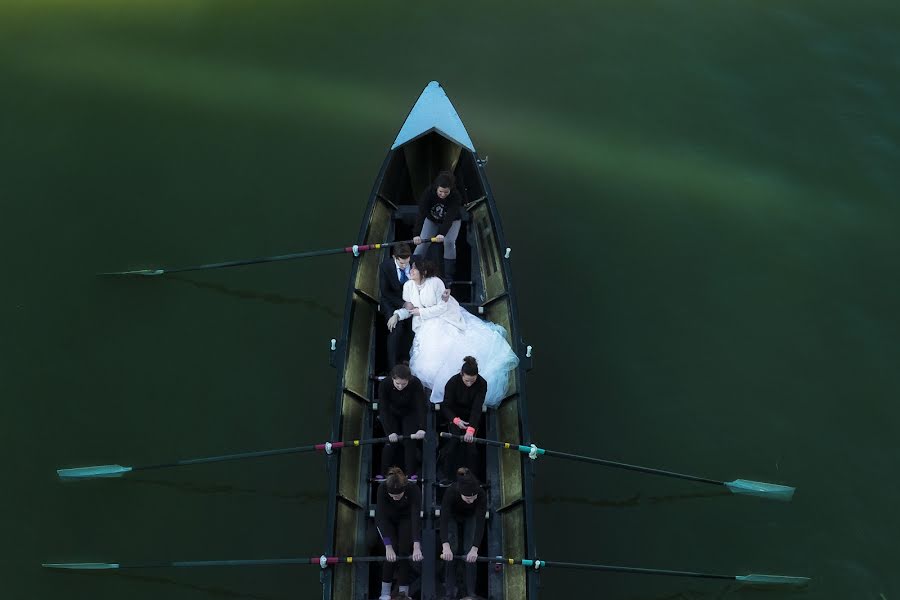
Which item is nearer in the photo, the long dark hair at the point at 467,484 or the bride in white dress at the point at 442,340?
the long dark hair at the point at 467,484

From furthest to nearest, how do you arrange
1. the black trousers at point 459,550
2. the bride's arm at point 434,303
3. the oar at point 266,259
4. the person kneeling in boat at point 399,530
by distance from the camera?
the oar at point 266,259 < the bride's arm at point 434,303 < the black trousers at point 459,550 < the person kneeling in boat at point 399,530

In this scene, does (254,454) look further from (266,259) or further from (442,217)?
(442,217)

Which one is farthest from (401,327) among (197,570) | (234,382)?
(197,570)

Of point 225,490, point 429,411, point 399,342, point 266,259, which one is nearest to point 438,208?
point 399,342

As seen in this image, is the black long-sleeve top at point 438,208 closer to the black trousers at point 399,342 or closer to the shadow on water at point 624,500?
the black trousers at point 399,342

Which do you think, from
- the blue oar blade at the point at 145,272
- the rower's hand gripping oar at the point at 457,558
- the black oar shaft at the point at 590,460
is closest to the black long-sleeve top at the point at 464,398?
the black oar shaft at the point at 590,460

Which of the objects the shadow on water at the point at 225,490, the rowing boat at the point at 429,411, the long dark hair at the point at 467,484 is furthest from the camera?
the shadow on water at the point at 225,490

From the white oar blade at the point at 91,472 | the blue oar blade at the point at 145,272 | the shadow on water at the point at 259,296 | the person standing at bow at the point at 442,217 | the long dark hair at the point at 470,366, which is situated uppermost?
the person standing at bow at the point at 442,217
